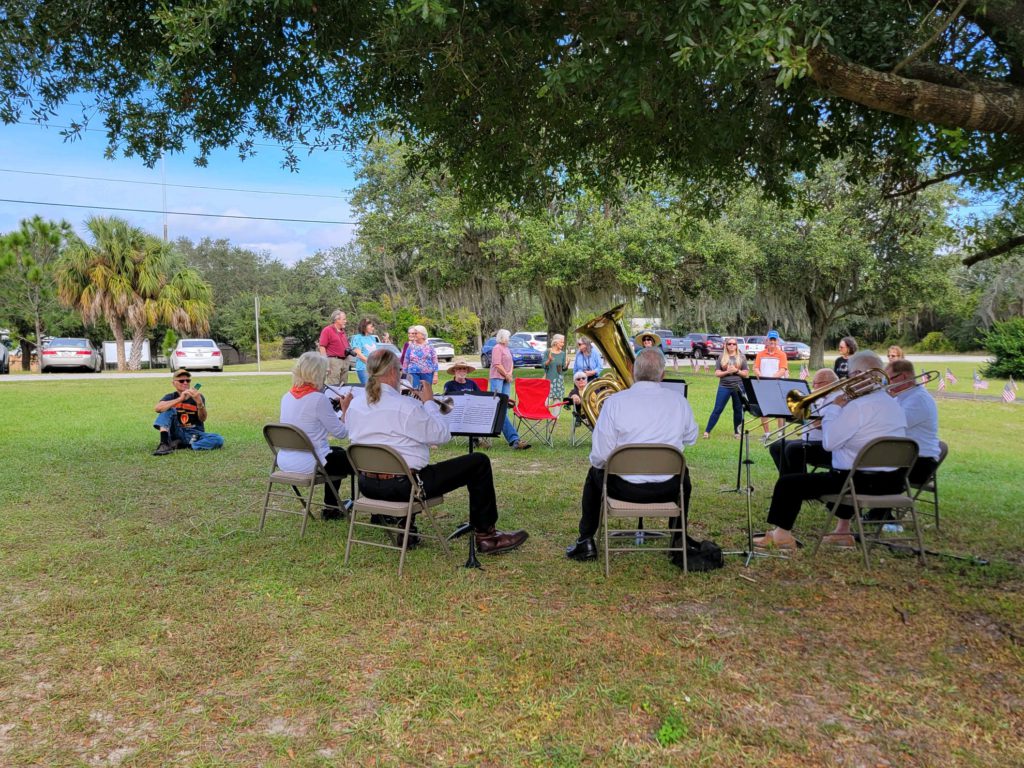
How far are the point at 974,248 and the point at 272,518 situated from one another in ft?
20.8

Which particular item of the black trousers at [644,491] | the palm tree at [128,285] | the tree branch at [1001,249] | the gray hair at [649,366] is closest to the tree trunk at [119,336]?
the palm tree at [128,285]

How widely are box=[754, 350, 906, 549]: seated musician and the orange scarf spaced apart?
12.4 ft

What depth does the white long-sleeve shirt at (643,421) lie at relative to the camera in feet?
16.8

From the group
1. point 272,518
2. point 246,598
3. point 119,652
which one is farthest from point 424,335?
point 119,652

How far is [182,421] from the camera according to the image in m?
10.5

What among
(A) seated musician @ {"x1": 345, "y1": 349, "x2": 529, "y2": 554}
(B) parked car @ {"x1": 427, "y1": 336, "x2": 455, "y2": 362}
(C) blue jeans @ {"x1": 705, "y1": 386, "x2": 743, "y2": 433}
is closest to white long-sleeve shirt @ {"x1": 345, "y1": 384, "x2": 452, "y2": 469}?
(A) seated musician @ {"x1": 345, "y1": 349, "x2": 529, "y2": 554}

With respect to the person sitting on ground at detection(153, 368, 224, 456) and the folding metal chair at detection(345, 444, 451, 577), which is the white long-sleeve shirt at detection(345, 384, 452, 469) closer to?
the folding metal chair at detection(345, 444, 451, 577)

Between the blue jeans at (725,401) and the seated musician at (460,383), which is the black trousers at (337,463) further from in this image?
the blue jeans at (725,401)

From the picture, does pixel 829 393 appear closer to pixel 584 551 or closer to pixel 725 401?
pixel 584 551

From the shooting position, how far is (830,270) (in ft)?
95.7

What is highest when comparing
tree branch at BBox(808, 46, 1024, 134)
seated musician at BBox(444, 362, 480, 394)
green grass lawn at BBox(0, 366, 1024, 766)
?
tree branch at BBox(808, 46, 1024, 134)

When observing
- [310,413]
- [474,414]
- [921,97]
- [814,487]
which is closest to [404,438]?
[474,414]

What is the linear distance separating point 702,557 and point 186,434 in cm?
795

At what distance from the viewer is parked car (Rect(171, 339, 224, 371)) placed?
30.5 meters
